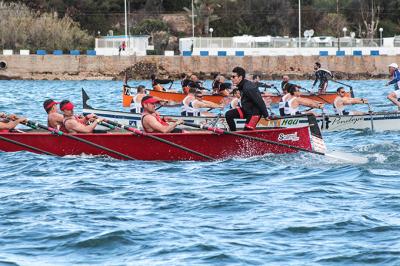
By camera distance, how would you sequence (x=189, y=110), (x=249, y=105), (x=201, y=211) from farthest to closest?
(x=189, y=110), (x=249, y=105), (x=201, y=211)

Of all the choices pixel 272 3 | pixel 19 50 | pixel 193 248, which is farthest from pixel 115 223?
pixel 272 3

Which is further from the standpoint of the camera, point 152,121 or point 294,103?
point 294,103

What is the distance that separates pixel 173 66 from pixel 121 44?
19.2ft

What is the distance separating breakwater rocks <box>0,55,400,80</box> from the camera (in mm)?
77625

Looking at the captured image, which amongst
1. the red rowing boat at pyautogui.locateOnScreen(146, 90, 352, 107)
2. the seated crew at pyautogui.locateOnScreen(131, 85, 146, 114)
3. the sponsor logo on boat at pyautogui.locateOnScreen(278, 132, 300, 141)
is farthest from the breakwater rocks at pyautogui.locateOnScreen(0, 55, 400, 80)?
the sponsor logo on boat at pyautogui.locateOnScreen(278, 132, 300, 141)

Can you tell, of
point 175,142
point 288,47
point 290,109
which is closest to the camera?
point 175,142

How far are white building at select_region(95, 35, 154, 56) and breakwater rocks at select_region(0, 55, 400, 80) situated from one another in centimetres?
218

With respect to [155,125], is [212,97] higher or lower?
lower

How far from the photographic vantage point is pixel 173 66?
259 feet

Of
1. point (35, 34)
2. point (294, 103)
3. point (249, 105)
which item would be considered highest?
point (35, 34)

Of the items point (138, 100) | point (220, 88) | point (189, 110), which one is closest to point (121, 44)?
point (220, 88)

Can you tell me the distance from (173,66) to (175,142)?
2303 inches

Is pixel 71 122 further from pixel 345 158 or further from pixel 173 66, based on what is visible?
pixel 173 66

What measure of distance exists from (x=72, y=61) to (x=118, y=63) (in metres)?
3.56
